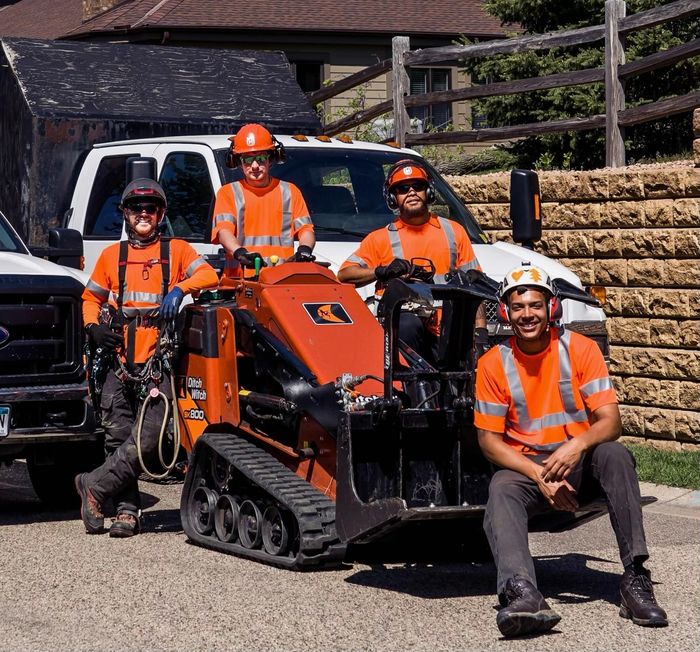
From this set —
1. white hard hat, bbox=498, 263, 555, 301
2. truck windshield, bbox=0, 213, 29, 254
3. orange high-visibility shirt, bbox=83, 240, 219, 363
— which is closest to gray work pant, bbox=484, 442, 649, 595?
white hard hat, bbox=498, 263, 555, 301

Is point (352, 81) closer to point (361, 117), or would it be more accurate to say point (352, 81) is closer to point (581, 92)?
point (361, 117)

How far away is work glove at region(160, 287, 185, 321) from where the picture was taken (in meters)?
9.49

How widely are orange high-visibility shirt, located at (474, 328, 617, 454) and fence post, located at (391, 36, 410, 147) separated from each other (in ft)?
33.8

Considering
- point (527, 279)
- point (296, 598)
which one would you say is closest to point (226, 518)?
point (296, 598)

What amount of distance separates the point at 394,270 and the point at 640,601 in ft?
7.97

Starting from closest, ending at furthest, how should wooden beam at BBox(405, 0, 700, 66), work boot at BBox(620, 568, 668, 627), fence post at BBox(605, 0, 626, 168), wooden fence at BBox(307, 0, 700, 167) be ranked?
work boot at BBox(620, 568, 668, 627) < wooden beam at BBox(405, 0, 700, 66) < wooden fence at BBox(307, 0, 700, 167) < fence post at BBox(605, 0, 626, 168)

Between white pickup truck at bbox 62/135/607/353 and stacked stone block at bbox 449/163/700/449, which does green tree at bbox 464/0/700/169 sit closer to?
stacked stone block at bbox 449/163/700/449

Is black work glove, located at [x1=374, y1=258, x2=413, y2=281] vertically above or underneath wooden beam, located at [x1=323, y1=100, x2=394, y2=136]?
underneath

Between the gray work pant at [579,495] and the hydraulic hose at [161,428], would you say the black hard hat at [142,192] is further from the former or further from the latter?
the gray work pant at [579,495]

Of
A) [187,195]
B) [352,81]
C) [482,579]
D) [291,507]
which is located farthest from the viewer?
[352,81]

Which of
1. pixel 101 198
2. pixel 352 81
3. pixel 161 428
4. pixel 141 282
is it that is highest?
pixel 352 81

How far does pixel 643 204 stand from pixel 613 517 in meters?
6.31

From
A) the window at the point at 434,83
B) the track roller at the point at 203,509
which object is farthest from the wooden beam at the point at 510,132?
the window at the point at 434,83

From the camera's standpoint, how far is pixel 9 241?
11.5 metres
